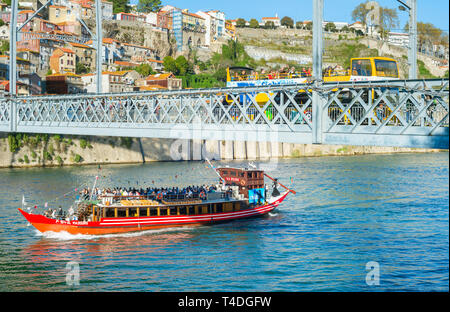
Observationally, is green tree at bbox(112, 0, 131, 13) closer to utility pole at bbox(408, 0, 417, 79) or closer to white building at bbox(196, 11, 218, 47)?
white building at bbox(196, 11, 218, 47)

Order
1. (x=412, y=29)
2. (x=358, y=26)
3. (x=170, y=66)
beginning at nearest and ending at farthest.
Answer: (x=412, y=29) < (x=170, y=66) < (x=358, y=26)

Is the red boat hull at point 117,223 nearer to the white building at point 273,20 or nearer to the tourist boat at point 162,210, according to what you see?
the tourist boat at point 162,210

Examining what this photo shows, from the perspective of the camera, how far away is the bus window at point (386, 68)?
28.2m

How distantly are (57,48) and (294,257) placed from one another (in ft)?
223

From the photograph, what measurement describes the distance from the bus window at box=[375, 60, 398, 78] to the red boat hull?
432 inches

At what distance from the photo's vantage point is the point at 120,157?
195 feet

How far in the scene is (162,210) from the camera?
93.3ft

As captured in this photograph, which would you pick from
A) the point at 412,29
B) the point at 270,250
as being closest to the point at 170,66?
the point at 270,250

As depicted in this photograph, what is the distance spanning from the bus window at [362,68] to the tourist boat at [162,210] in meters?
8.26

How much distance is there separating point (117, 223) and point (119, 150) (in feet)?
108

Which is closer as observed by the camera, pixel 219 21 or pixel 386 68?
pixel 386 68

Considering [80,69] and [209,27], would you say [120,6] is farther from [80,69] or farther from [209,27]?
[80,69]
